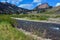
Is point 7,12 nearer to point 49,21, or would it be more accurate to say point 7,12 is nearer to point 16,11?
point 16,11

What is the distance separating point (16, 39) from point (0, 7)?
707 centimetres

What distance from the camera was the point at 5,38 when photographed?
26.1 ft

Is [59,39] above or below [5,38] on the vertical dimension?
below

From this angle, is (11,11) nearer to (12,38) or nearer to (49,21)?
(12,38)

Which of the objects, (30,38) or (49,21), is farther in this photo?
(49,21)

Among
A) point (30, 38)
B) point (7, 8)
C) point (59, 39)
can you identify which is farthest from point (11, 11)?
point (30, 38)

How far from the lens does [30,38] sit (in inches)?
354

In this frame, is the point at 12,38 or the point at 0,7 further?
the point at 0,7

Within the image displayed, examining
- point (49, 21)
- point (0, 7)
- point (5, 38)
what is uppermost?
point (0, 7)

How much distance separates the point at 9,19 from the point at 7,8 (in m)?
1.75

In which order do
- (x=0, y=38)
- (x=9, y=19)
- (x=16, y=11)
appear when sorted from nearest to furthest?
(x=0, y=38), (x=16, y=11), (x=9, y=19)

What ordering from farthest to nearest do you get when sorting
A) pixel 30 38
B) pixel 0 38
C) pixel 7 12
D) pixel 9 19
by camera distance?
pixel 9 19 < pixel 7 12 < pixel 30 38 < pixel 0 38

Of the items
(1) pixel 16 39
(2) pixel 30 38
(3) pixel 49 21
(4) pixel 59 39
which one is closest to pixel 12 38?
(1) pixel 16 39

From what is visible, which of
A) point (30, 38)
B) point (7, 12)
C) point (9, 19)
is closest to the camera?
point (30, 38)
